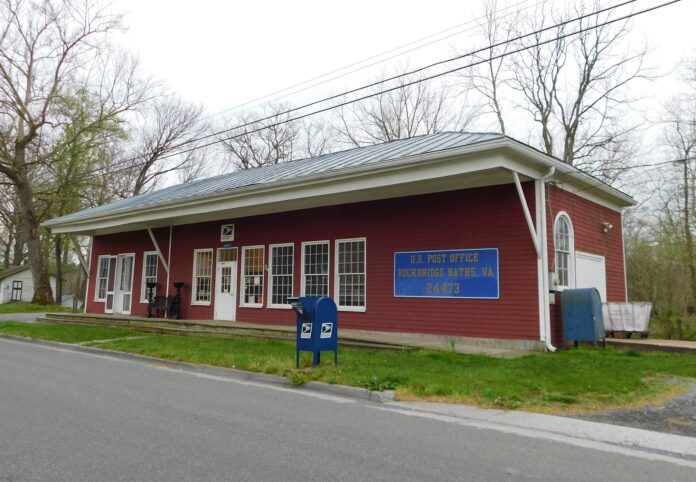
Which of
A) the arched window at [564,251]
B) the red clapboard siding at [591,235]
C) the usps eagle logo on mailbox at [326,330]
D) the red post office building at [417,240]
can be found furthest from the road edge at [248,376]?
the arched window at [564,251]

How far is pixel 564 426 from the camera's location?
18.7 feet

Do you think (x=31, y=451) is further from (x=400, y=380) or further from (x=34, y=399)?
(x=400, y=380)

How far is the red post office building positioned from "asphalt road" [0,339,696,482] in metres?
5.70

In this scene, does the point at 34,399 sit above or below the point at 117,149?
below

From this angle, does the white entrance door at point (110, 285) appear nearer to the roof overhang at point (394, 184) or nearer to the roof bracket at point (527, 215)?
the roof overhang at point (394, 184)

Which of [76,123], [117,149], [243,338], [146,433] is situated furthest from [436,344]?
[117,149]

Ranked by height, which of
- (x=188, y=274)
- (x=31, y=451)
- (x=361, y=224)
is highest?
(x=361, y=224)

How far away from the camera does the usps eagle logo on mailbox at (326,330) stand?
338 inches

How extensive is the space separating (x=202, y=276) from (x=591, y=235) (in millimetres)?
12252

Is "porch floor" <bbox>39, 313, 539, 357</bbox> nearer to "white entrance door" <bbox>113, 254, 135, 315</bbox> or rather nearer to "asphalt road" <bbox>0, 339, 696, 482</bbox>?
"white entrance door" <bbox>113, 254, 135, 315</bbox>

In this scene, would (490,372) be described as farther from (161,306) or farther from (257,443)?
(161,306)

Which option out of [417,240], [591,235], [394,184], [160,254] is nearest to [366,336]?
[417,240]

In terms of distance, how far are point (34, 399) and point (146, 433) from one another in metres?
2.63

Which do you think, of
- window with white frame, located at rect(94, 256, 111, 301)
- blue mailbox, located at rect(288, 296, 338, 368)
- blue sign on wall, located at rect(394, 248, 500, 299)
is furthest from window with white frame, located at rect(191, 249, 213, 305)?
blue mailbox, located at rect(288, 296, 338, 368)
